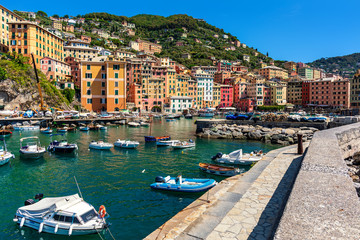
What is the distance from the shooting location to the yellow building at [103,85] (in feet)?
242

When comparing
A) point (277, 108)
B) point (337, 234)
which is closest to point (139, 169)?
point (337, 234)

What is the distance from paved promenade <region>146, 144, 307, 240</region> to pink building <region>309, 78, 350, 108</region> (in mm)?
108775

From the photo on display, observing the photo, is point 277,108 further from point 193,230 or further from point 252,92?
point 193,230

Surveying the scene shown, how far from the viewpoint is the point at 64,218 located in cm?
1088

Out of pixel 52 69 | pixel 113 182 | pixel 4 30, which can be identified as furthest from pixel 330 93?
pixel 4 30

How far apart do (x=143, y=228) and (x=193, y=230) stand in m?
6.12

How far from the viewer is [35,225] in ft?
37.1

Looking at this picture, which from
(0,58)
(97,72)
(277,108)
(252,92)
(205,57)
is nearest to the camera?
(0,58)

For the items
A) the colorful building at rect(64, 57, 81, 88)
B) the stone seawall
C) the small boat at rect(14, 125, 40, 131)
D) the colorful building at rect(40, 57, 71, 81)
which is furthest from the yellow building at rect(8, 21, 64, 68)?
the stone seawall

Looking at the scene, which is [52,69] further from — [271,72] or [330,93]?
[271,72]

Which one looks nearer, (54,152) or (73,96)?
(54,152)

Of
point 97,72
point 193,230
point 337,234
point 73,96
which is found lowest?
point 193,230

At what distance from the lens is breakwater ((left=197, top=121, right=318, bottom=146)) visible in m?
34.4

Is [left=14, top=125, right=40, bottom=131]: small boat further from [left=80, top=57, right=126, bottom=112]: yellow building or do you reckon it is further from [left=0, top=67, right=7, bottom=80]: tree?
[left=80, top=57, right=126, bottom=112]: yellow building
